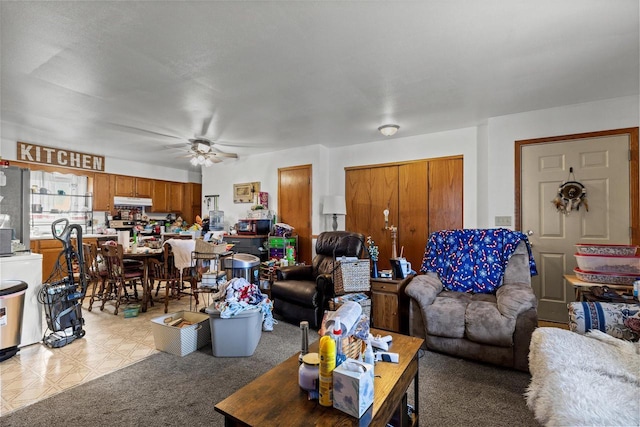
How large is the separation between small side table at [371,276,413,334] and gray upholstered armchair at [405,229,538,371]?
0.22 meters

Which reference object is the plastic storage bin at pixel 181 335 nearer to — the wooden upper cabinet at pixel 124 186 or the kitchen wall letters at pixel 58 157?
the kitchen wall letters at pixel 58 157

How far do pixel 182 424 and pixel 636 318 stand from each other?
2676 millimetres

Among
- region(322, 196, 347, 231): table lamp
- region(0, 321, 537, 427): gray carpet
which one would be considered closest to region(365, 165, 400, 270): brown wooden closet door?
region(322, 196, 347, 231): table lamp

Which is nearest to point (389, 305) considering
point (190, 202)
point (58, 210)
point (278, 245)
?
point (278, 245)

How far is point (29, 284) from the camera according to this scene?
2.73m

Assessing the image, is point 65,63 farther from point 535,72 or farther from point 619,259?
point 619,259

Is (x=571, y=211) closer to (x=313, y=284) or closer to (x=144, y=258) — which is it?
(x=313, y=284)

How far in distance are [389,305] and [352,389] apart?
6.32 ft

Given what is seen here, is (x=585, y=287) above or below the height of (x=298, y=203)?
below

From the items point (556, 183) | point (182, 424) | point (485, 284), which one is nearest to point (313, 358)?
point (182, 424)

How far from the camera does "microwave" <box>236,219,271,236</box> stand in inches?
211

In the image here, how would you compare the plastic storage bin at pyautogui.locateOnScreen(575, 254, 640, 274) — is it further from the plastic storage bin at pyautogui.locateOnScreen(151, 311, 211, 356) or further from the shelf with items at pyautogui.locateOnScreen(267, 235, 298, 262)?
the shelf with items at pyautogui.locateOnScreen(267, 235, 298, 262)

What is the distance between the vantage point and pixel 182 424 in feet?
5.52

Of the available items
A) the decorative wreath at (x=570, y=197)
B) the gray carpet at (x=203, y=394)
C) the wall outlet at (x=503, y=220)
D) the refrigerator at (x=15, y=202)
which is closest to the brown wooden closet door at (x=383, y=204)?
the wall outlet at (x=503, y=220)
